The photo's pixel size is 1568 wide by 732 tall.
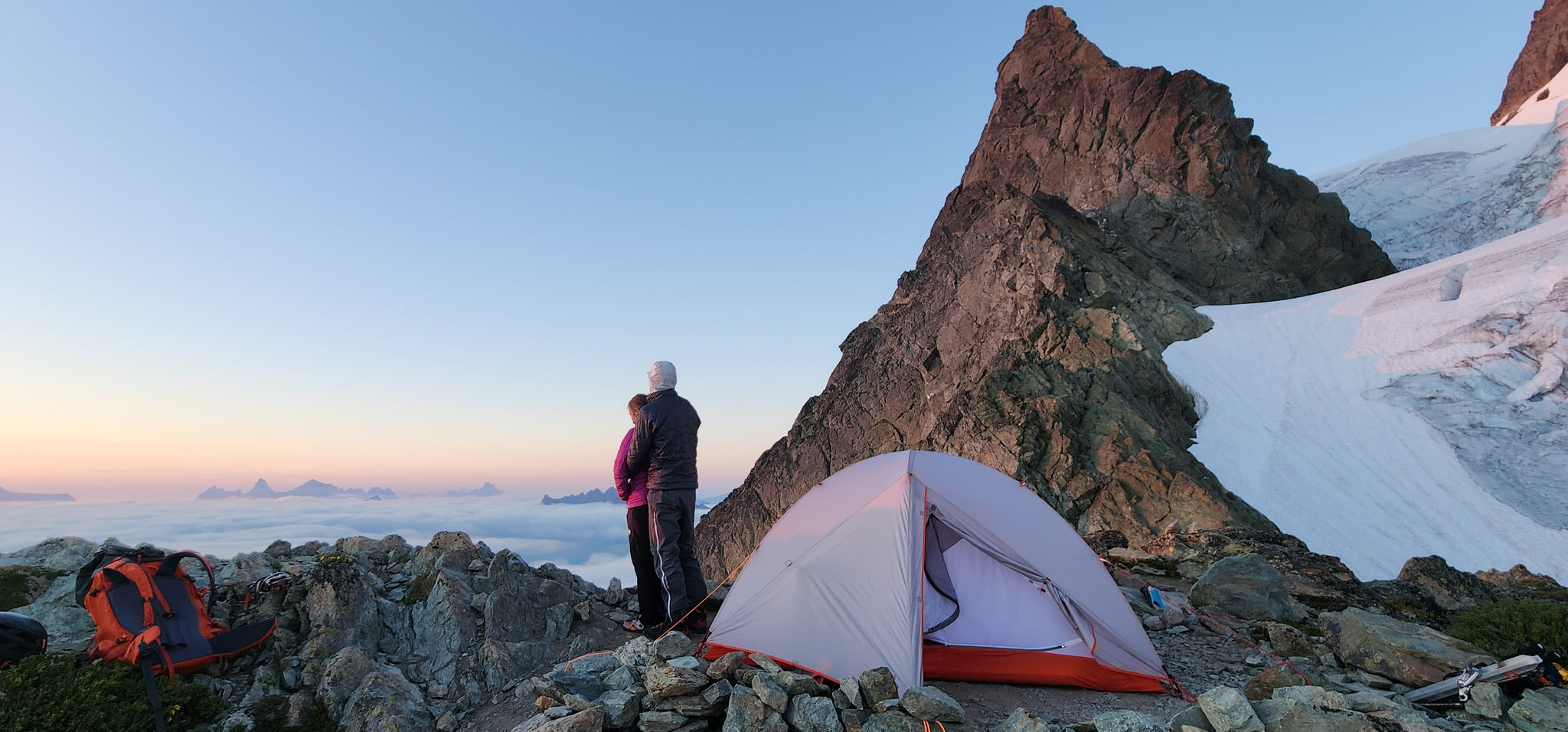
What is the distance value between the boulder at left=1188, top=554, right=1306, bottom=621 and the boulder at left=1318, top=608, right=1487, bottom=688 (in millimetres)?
1685

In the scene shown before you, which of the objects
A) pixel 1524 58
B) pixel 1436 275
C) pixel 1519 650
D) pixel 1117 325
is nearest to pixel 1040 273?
pixel 1117 325

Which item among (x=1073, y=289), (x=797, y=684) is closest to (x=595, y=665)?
(x=797, y=684)

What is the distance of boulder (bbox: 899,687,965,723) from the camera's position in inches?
227

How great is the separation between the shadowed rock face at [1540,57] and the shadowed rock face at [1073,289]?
42.0 m

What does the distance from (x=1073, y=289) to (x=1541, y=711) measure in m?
29.9

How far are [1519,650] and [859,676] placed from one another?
22.2 feet

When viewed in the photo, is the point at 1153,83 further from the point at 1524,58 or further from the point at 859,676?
the point at 1524,58

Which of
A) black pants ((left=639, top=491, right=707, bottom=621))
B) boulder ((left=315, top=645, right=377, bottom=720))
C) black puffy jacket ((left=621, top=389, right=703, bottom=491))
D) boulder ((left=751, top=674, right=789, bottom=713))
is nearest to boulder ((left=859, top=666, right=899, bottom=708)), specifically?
boulder ((left=751, top=674, right=789, bottom=713))

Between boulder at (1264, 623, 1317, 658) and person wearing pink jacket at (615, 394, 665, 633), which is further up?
person wearing pink jacket at (615, 394, 665, 633)

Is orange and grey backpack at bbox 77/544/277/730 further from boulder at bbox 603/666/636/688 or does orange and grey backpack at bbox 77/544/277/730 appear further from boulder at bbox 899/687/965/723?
boulder at bbox 899/687/965/723

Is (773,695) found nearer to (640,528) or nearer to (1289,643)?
(640,528)

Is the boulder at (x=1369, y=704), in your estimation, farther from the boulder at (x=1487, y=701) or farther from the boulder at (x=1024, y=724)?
the boulder at (x=1024, y=724)

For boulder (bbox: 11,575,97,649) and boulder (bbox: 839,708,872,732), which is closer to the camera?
boulder (bbox: 839,708,872,732)

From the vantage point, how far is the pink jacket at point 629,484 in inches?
325
